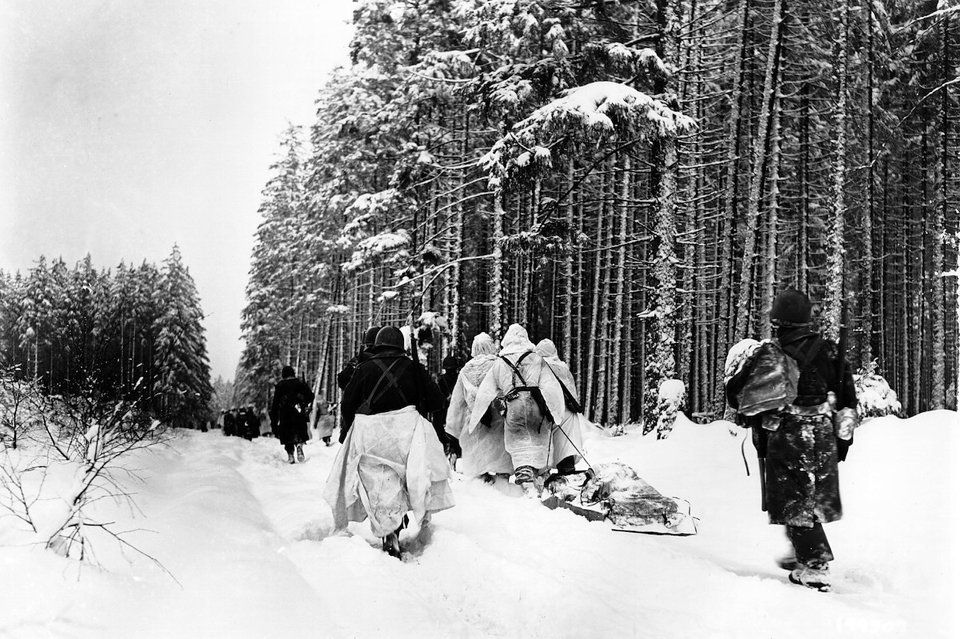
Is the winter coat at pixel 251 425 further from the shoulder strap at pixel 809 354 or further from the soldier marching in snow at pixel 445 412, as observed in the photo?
the shoulder strap at pixel 809 354

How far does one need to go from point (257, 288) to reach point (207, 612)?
32815 mm

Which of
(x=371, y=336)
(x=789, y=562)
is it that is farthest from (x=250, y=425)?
(x=789, y=562)

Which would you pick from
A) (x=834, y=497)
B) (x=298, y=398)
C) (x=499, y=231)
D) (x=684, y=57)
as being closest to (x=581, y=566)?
(x=834, y=497)

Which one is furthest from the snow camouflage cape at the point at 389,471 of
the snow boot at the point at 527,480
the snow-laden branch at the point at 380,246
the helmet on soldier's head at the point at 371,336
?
the snow-laden branch at the point at 380,246

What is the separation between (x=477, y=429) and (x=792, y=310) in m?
4.83

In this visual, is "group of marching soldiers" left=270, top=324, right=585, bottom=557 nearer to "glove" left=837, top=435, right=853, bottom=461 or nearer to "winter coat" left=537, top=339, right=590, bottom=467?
Answer: "winter coat" left=537, top=339, right=590, bottom=467

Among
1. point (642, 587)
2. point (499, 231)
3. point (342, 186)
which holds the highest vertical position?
point (342, 186)

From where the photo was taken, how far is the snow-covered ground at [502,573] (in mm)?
3303

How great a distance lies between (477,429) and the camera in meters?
8.82

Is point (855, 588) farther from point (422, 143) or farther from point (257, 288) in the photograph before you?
point (257, 288)

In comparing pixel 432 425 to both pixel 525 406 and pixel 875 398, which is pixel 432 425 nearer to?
pixel 525 406

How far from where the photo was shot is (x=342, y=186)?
24797 mm

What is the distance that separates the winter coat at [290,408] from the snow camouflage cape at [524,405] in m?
6.55

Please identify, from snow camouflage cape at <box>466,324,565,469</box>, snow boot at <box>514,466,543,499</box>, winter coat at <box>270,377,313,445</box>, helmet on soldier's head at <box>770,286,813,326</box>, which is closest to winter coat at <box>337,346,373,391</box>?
snow camouflage cape at <box>466,324,565,469</box>
